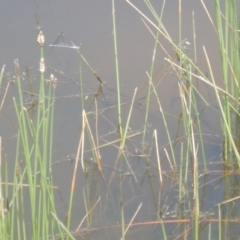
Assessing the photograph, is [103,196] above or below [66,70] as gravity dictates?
below

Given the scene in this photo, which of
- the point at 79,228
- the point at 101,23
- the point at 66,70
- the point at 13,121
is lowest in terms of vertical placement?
the point at 79,228

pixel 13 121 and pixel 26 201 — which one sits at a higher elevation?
pixel 13 121

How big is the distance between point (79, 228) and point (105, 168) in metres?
0.31

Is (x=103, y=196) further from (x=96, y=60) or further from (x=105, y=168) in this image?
(x=96, y=60)

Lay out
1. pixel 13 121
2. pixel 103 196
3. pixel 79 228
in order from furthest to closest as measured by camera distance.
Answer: pixel 13 121 → pixel 103 196 → pixel 79 228

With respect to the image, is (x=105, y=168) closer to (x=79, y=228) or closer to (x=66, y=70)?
(x=79, y=228)

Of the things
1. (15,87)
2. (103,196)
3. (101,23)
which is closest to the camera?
(103,196)

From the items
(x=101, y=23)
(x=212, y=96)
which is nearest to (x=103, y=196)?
(x=212, y=96)

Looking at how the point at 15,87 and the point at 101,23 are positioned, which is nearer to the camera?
the point at 15,87

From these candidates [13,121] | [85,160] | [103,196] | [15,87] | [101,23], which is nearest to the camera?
[103,196]

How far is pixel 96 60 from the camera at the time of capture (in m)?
2.55

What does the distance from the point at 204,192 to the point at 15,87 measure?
37.2 inches

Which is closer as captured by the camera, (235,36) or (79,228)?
(79,228)

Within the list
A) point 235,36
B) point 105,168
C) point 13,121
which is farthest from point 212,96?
point 13,121
